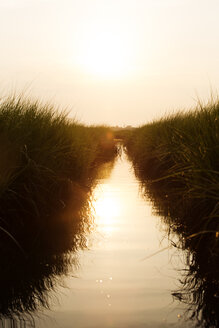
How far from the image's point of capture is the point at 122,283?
3279mm

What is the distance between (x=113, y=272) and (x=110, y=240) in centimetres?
105

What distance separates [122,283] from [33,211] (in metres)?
2.14

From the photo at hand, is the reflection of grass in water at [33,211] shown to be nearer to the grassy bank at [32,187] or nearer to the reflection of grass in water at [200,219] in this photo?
the grassy bank at [32,187]

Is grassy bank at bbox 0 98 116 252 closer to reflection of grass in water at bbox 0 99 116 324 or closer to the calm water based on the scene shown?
reflection of grass in water at bbox 0 99 116 324

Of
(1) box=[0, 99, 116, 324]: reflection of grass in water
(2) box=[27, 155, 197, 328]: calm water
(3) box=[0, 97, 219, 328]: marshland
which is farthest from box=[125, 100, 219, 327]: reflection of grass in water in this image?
(1) box=[0, 99, 116, 324]: reflection of grass in water

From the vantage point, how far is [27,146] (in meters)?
5.33

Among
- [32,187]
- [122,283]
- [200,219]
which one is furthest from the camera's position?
[32,187]

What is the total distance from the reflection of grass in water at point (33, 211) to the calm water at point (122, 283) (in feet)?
0.55

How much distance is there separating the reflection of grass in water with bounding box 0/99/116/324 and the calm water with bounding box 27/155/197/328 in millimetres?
167

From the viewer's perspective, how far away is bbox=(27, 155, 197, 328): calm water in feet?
8.85

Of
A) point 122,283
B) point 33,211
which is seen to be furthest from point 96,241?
point 122,283

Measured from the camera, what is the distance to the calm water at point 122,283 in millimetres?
2697

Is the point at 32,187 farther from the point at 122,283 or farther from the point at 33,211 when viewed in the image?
the point at 122,283

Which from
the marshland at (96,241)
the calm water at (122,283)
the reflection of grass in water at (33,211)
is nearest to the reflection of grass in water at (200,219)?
the marshland at (96,241)
